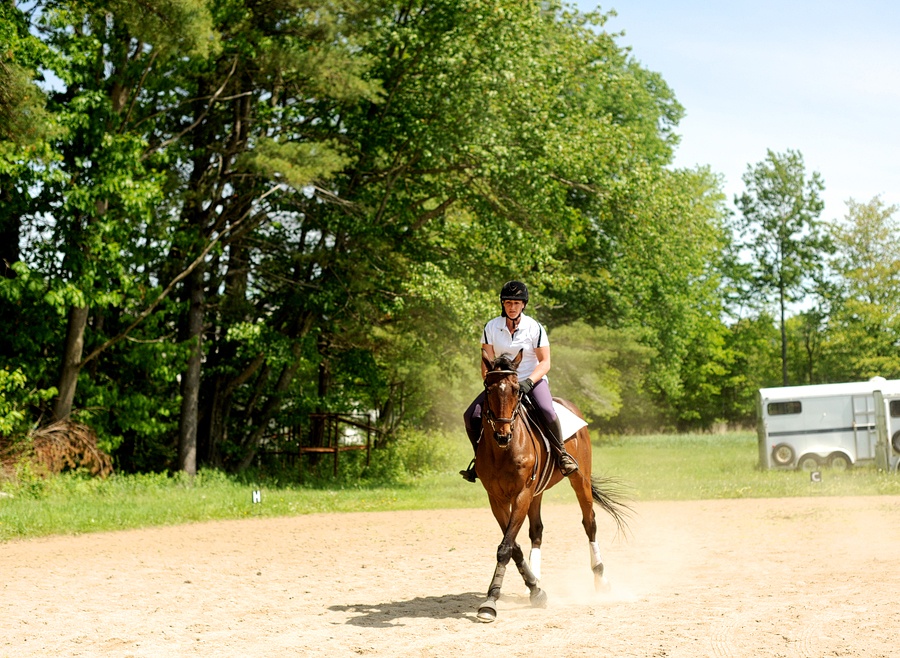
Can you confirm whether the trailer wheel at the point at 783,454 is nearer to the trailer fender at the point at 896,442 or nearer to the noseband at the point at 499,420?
the trailer fender at the point at 896,442

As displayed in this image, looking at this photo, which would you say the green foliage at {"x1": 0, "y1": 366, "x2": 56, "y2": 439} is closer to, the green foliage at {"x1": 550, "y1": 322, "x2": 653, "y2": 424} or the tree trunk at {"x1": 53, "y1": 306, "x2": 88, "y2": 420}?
the tree trunk at {"x1": 53, "y1": 306, "x2": 88, "y2": 420}

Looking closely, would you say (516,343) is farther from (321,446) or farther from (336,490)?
(321,446)

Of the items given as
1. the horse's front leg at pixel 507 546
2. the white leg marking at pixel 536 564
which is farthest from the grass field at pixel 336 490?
the horse's front leg at pixel 507 546

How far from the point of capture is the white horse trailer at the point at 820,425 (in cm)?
2362

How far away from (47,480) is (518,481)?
12.9 metres

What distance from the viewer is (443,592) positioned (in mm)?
8406

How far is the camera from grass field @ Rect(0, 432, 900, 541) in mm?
14992

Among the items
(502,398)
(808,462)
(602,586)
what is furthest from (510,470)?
(808,462)

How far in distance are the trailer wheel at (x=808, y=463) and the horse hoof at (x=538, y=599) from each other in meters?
18.8

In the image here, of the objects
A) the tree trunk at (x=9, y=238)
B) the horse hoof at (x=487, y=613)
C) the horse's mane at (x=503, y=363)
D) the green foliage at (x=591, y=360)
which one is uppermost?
the tree trunk at (x=9, y=238)

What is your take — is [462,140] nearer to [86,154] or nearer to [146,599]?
[86,154]

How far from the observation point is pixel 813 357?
65.9 m

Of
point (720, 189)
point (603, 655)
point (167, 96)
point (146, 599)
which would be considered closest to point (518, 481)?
point (603, 655)

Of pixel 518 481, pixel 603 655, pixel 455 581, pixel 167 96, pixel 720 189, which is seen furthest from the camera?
pixel 720 189
